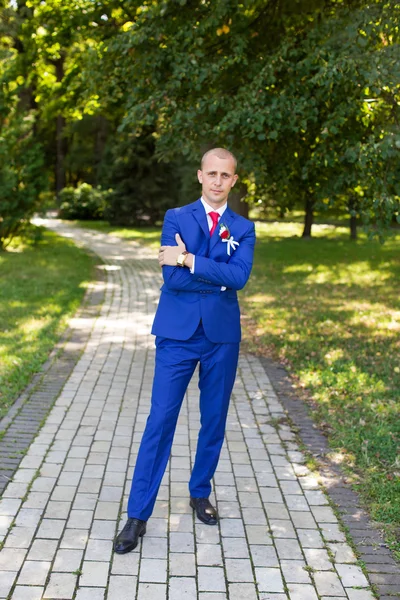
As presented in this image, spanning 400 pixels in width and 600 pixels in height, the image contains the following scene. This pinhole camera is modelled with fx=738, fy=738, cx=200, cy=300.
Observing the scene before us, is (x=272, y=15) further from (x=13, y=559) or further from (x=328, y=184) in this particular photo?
(x=13, y=559)

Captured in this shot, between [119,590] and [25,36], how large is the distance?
1786 centimetres

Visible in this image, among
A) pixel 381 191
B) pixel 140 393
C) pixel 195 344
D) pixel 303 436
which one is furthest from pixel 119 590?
pixel 381 191

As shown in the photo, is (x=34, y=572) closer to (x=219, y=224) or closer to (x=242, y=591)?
(x=242, y=591)

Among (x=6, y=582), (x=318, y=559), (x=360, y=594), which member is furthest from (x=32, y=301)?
(x=360, y=594)

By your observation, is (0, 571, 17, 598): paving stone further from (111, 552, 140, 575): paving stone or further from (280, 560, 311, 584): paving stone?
(280, 560, 311, 584): paving stone

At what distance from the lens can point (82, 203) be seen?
3762cm

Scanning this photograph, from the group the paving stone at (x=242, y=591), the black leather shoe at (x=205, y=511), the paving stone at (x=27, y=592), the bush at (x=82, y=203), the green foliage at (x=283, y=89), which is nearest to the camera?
the paving stone at (x=27, y=592)

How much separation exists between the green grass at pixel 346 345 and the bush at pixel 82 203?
18.4 meters

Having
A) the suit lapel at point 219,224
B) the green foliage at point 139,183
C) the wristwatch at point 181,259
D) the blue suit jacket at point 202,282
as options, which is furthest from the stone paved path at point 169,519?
the green foliage at point 139,183

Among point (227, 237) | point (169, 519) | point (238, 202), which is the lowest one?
point (169, 519)

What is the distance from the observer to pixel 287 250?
2325 cm

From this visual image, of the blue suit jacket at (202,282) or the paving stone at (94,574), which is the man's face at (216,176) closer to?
the blue suit jacket at (202,282)

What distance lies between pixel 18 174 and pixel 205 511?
16.6m

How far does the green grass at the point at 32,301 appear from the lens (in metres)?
7.99
